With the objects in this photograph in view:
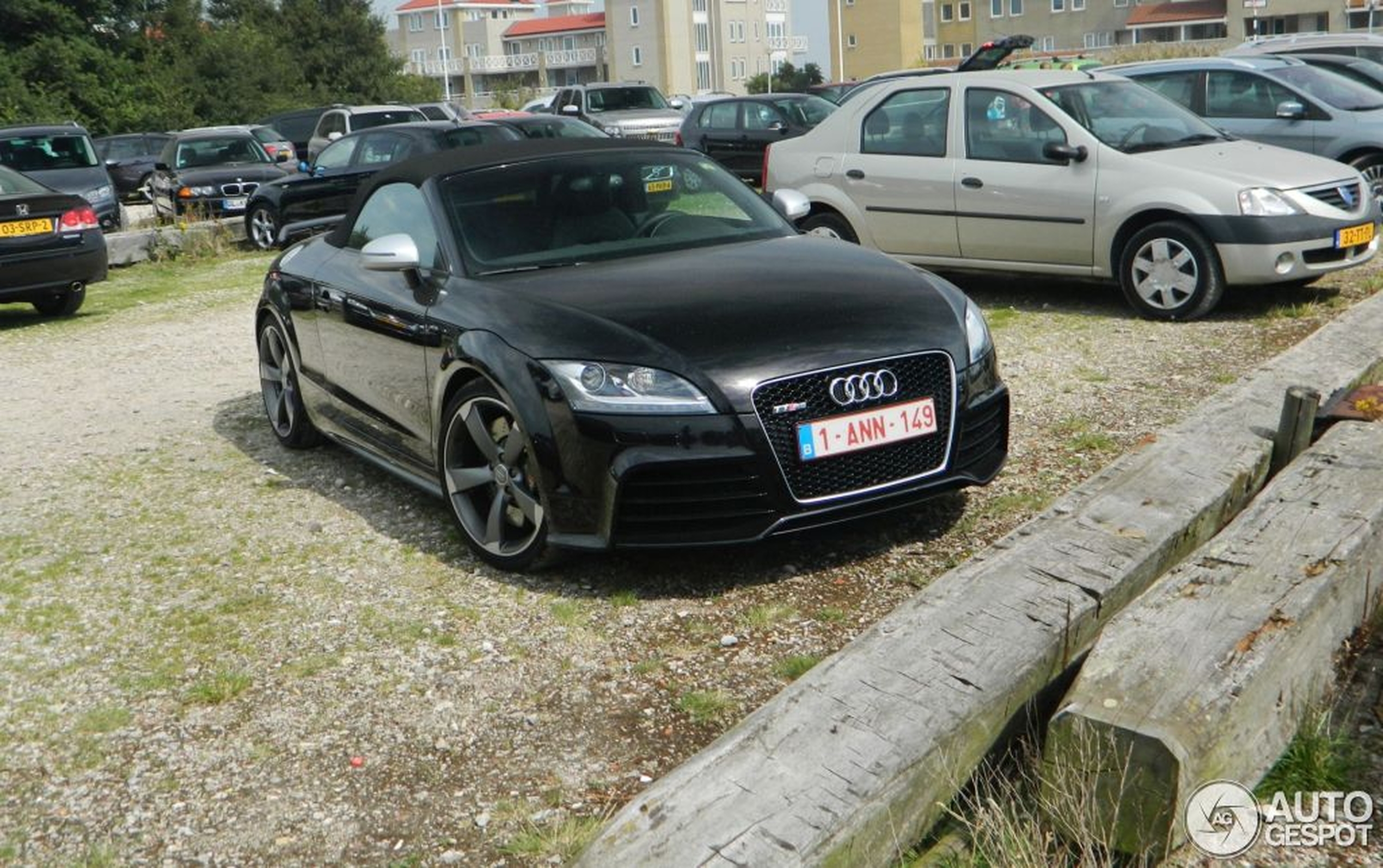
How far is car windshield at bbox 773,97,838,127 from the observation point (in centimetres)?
2377

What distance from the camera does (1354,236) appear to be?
9531mm

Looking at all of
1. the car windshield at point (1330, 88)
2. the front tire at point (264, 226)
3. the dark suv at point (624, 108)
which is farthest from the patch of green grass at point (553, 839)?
the dark suv at point (624, 108)

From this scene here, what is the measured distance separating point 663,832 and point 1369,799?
1.76 m

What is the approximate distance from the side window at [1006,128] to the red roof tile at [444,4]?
136749 millimetres

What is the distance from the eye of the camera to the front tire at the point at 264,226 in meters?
17.9

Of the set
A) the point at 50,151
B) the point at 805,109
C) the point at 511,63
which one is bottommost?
the point at 50,151

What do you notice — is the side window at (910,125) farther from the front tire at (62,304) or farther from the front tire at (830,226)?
the front tire at (62,304)

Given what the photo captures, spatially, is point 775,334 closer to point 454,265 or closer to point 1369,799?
point 454,265

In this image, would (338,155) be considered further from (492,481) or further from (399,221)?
(492,481)

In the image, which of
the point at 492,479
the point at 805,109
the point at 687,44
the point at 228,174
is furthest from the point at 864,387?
the point at 687,44

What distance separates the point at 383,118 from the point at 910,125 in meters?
17.9

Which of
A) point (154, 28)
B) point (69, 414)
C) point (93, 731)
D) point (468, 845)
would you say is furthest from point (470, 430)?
point (154, 28)

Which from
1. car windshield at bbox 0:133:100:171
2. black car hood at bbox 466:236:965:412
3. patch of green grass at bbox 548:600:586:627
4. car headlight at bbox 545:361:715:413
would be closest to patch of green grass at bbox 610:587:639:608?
patch of green grass at bbox 548:600:586:627

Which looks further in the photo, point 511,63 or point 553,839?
point 511,63
